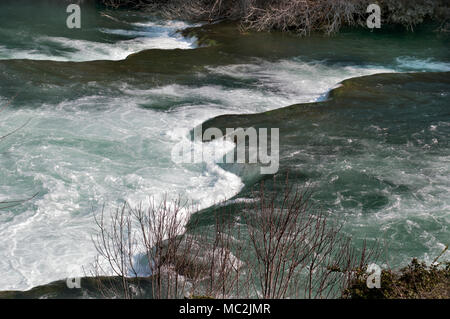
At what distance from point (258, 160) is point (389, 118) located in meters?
4.30

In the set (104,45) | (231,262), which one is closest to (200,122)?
(231,262)

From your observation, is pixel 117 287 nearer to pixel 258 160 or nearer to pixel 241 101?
pixel 258 160

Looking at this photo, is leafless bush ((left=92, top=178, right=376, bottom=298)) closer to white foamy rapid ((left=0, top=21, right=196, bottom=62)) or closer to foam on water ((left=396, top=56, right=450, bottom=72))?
foam on water ((left=396, top=56, right=450, bottom=72))

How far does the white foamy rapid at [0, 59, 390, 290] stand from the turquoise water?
0.13ft

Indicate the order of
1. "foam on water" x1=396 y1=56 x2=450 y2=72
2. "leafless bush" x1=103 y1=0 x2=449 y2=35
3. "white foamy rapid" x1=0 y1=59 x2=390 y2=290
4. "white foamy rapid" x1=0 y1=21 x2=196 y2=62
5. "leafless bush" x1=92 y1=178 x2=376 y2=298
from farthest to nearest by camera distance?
"leafless bush" x1=103 y1=0 x2=449 y2=35 < "white foamy rapid" x1=0 y1=21 x2=196 y2=62 < "foam on water" x1=396 y1=56 x2=450 y2=72 < "white foamy rapid" x1=0 y1=59 x2=390 y2=290 < "leafless bush" x1=92 y1=178 x2=376 y2=298

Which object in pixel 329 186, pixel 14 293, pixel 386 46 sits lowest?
pixel 14 293

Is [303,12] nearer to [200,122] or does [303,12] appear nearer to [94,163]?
[200,122]

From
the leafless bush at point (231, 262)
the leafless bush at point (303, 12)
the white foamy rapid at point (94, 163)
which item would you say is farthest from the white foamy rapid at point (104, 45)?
the leafless bush at point (231, 262)

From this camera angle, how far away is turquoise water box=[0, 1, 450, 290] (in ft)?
32.8

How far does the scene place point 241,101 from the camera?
634 inches

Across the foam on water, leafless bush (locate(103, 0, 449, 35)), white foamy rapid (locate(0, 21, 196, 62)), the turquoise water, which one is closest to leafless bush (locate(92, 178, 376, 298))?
the turquoise water

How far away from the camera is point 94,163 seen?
1237cm
